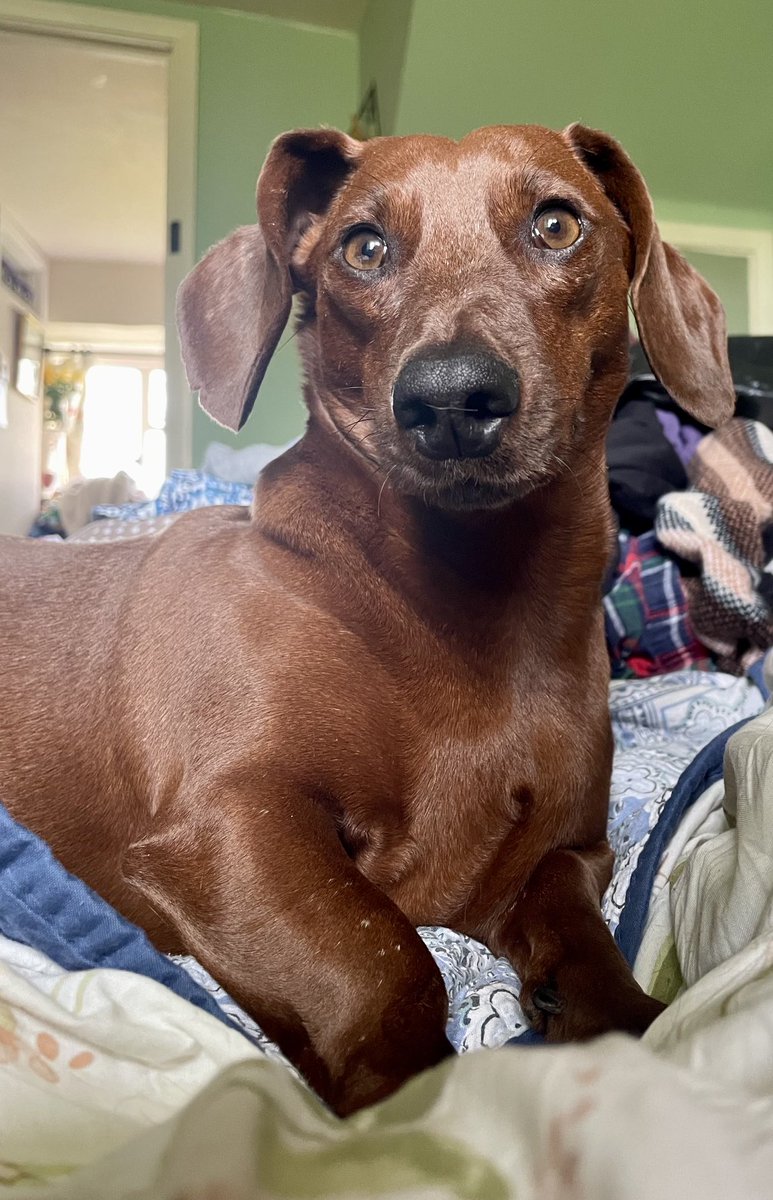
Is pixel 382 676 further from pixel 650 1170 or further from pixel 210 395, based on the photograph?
pixel 650 1170

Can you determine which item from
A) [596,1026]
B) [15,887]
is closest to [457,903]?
[596,1026]

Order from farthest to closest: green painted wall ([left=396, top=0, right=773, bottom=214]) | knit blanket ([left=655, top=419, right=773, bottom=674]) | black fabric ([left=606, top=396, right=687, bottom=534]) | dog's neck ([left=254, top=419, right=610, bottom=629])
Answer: green painted wall ([left=396, top=0, right=773, bottom=214]) < black fabric ([left=606, top=396, right=687, bottom=534]) < knit blanket ([left=655, top=419, right=773, bottom=674]) < dog's neck ([left=254, top=419, right=610, bottom=629])

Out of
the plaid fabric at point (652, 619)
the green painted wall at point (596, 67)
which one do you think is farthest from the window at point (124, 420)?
the plaid fabric at point (652, 619)

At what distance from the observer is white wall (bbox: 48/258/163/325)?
642 cm

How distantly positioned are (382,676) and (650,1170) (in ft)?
1.61

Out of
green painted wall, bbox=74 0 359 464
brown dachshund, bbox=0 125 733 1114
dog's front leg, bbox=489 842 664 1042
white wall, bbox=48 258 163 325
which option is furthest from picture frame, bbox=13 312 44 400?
dog's front leg, bbox=489 842 664 1042

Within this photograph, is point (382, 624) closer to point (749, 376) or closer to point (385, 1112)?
point (385, 1112)

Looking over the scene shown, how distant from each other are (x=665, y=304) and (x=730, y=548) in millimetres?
680

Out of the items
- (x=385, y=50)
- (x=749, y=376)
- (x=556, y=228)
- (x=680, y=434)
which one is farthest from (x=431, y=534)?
(x=385, y=50)

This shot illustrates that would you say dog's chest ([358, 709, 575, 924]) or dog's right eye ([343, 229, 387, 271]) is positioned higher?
dog's right eye ([343, 229, 387, 271])

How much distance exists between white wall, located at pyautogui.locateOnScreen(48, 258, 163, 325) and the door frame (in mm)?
3303

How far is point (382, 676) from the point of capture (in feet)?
2.39

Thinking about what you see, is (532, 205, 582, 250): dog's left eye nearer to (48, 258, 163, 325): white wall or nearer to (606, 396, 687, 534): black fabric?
(606, 396, 687, 534): black fabric

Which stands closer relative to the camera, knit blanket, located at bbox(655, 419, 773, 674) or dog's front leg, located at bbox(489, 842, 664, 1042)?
dog's front leg, located at bbox(489, 842, 664, 1042)
